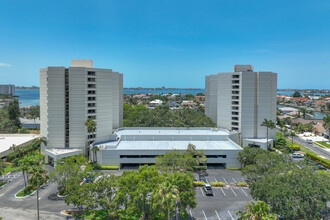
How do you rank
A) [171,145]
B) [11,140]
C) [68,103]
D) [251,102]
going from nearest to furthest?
[68,103] → [171,145] → [251,102] → [11,140]

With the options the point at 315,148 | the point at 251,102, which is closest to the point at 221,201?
the point at 251,102

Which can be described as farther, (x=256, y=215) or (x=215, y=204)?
(x=215, y=204)

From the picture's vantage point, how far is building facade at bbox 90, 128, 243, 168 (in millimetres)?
55938

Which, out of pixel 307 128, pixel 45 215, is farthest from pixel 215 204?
pixel 307 128

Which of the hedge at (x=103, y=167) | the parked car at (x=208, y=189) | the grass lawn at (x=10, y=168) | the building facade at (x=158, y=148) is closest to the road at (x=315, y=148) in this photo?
the building facade at (x=158, y=148)

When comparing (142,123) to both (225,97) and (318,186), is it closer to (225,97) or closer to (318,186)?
(225,97)

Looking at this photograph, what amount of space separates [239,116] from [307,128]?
51.3 m

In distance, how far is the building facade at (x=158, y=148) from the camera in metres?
55.9

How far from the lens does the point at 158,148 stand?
190ft

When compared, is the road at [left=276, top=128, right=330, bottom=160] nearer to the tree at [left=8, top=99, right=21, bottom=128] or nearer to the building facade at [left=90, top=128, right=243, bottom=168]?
the building facade at [left=90, top=128, right=243, bottom=168]

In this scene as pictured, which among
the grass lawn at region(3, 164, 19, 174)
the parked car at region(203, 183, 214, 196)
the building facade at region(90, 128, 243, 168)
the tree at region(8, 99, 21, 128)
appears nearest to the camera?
the parked car at region(203, 183, 214, 196)

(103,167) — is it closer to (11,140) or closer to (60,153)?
(60,153)

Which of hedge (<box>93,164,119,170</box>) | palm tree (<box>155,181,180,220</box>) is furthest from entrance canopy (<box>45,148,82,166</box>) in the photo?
palm tree (<box>155,181,180,220</box>)

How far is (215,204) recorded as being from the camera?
38.3 m
